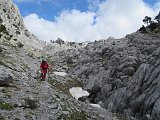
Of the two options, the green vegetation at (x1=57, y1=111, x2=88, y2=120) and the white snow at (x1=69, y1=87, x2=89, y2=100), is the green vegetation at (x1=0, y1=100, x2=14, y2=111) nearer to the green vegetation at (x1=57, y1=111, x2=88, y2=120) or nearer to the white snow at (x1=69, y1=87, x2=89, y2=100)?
the green vegetation at (x1=57, y1=111, x2=88, y2=120)

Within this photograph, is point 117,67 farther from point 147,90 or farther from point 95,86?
point 147,90

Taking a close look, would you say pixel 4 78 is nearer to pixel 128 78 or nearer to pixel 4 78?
pixel 4 78

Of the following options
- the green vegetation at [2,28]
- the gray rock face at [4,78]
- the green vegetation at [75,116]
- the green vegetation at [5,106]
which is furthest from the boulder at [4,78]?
the green vegetation at [2,28]

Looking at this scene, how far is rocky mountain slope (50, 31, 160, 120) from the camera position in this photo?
30.1 m

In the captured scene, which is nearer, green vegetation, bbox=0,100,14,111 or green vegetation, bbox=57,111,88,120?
green vegetation, bbox=0,100,14,111

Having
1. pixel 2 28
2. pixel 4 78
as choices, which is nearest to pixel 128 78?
pixel 4 78

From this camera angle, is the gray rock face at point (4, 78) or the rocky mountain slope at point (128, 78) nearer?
the gray rock face at point (4, 78)

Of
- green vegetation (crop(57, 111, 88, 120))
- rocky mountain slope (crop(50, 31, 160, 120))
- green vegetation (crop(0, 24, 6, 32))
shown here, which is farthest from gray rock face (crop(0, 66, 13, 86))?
green vegetation (crop(0, 24, 6, 32))

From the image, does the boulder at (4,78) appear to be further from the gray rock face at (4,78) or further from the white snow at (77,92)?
the white snow at (77,92)

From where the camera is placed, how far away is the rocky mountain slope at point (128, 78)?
30078 millimetres

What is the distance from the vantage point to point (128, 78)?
125ft

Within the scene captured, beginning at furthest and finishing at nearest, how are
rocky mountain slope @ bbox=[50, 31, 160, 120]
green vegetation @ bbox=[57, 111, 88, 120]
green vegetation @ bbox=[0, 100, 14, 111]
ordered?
rocky mountain slope @ bbox=[50, 31, 160, 120] → green vegetation @ bbox=[57, 111, 88, 120] → green vegetation @ bbox=[0, 100, 14, 111]

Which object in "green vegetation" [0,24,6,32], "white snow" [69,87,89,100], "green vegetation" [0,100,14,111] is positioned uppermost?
"green vegetation" [0,24,6,32]

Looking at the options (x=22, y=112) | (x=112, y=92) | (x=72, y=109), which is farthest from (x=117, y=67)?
(x=22, y=112)
